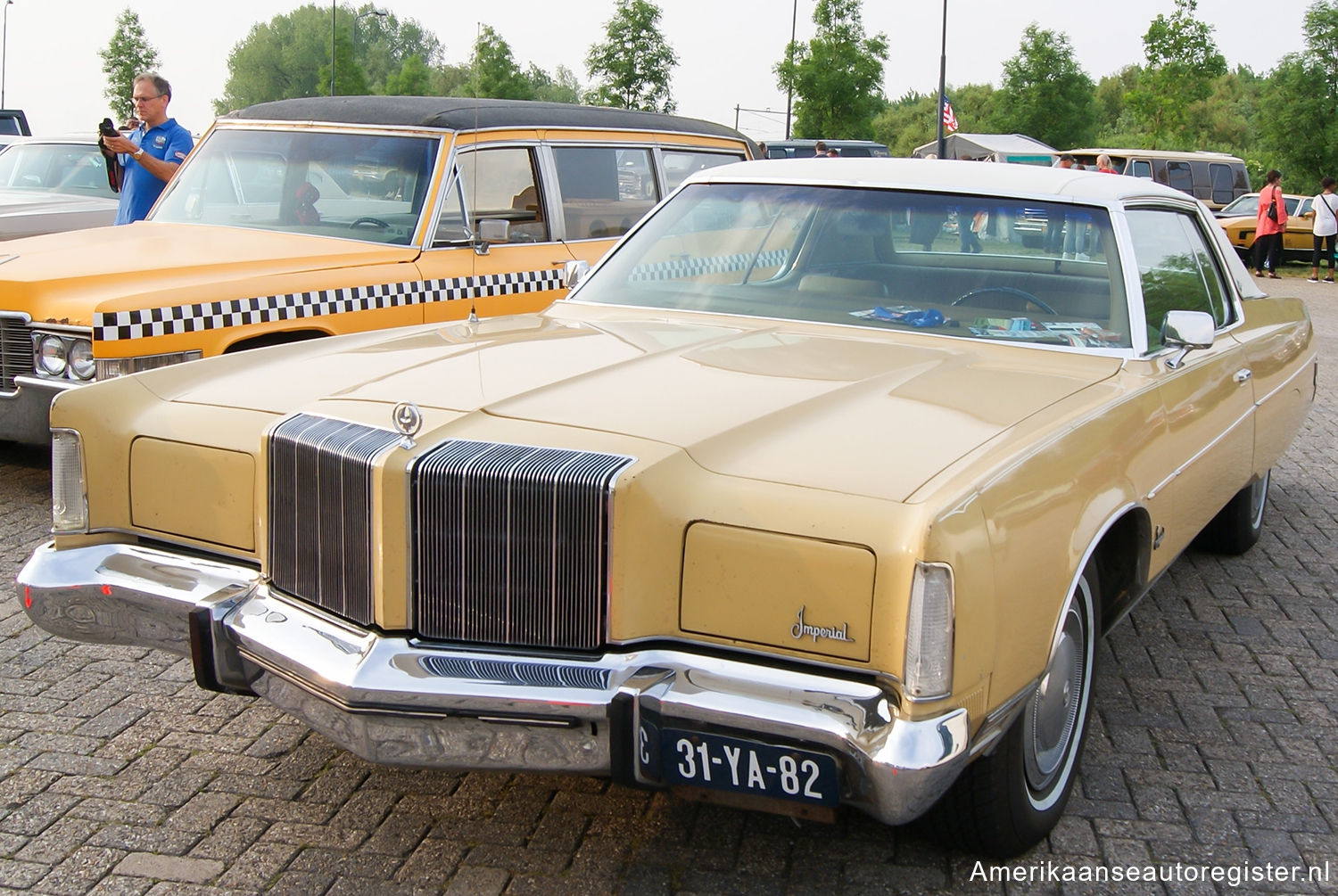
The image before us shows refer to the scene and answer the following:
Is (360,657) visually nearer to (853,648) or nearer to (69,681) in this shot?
(853,648)

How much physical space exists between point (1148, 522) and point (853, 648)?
4.53 feet

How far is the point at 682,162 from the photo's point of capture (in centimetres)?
783

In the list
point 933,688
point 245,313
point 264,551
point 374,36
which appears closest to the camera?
point 933,688

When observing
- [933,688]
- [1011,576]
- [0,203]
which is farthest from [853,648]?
[0,203]

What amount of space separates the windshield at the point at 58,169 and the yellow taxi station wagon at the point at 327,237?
4.94m

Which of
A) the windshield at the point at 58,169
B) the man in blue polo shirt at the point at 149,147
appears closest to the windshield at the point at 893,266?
the man in blue polo shirt at the point at 149,147

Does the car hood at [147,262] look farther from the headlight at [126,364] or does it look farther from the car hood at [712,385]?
the car hood at [712,385]

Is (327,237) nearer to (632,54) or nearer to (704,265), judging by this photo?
(704,265)

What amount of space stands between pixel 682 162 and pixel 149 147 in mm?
3259

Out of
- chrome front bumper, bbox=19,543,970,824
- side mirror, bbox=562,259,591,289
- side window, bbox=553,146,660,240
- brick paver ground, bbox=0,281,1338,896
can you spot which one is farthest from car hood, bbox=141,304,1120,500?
side window, bbox=553,146,660,240

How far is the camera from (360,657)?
258 centimetres

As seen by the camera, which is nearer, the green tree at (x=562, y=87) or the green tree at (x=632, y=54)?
the green tree at (x=632, y=54)

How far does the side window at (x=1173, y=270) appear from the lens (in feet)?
12.9

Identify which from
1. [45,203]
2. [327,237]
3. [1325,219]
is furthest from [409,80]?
[327,237]
